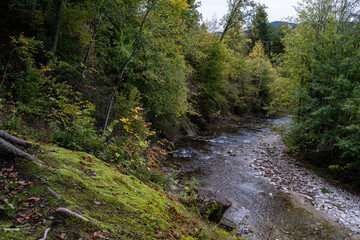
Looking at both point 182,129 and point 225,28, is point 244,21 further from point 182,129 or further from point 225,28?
point 182,129

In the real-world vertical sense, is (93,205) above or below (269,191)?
above

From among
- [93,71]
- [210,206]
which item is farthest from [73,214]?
[93,71]

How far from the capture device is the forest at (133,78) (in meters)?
5.80

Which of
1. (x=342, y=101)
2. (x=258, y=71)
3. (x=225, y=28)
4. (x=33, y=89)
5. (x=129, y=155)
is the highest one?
(x=225, y=28)

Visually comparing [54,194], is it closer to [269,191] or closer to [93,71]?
[269,191]

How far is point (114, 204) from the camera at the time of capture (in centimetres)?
284

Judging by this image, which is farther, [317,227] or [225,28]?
[225,28]

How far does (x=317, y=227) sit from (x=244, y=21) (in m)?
24.2

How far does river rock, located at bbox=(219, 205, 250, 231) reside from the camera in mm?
6107

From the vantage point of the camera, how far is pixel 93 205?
2.62 m

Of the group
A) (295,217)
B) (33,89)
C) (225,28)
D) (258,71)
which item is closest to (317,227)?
(295,217)

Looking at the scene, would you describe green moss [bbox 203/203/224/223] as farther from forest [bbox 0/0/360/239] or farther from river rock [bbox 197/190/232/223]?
forest [bbox 0/0/360/239]

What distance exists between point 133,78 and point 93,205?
746 cm

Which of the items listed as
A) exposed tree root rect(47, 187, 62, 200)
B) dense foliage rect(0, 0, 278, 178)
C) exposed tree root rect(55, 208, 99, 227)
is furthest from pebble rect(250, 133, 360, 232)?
exposed tree root rect(47, 187, 62, 200)
